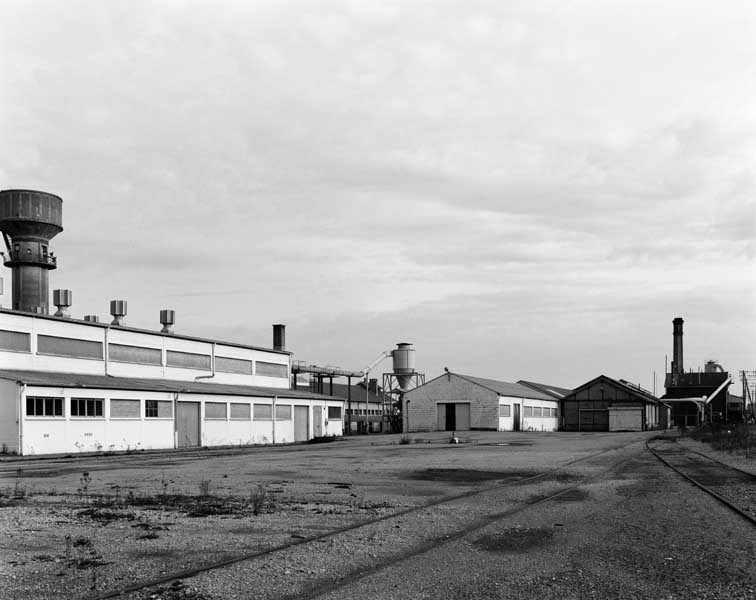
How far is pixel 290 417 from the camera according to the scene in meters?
53.0

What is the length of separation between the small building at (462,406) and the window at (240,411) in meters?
27.2

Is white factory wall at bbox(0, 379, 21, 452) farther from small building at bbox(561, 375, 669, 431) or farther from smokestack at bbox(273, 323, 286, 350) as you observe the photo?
small building at bbox(561, 375, 669, 431)

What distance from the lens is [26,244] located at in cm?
4947

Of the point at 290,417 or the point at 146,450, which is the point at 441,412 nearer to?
the point at 290,417

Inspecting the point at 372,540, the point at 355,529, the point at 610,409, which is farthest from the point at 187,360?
the point at 610,409

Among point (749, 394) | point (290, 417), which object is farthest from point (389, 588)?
point (749, 394)

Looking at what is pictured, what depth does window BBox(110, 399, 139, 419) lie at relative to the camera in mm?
37344

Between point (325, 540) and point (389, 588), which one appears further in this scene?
point (325, 540)

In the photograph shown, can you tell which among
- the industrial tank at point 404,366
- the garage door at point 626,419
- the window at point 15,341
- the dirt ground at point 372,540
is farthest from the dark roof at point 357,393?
the dirt ground at point 372,540

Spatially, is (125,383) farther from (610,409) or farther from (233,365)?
(610,409)

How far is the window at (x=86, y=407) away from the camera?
3516 cm

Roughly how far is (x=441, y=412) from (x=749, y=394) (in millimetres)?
35874

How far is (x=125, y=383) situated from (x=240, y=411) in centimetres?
941

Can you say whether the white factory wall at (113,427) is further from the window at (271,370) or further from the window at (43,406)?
the window at (271,370)
